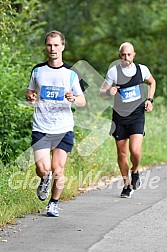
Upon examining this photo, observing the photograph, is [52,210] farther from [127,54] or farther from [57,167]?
[127,54]

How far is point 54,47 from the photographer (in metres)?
9.77

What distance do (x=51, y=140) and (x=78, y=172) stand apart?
3.32m

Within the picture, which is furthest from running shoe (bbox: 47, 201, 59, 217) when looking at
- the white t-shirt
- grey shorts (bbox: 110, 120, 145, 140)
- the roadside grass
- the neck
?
grey shorts (bbox: 110, 120, 145, 140)

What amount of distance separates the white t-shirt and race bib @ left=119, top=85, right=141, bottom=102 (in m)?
1.75

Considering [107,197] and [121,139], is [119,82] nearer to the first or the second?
[121,139]

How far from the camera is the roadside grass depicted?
10180 millimetres

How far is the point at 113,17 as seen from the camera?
30.4m

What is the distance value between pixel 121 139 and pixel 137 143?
0.80ft

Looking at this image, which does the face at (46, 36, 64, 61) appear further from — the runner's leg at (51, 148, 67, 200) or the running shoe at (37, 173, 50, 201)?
the running shoe at (37, 173, 50, 201)

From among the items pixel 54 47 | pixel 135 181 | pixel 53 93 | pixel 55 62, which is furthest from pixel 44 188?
pixel 135 181

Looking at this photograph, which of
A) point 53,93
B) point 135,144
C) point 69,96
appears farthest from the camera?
point 135,144

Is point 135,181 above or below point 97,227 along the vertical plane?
above

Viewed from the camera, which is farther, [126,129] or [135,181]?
[135,181]

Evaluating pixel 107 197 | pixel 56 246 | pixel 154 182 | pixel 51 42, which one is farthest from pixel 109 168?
pixel 56 246
